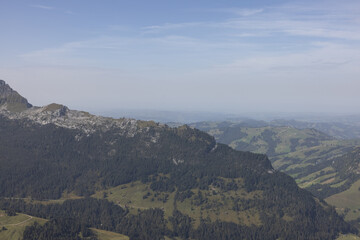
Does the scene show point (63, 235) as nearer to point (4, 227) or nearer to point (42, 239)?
point (42, 239)

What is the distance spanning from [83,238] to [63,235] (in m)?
12.6

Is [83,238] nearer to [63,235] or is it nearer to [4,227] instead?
[63,235]

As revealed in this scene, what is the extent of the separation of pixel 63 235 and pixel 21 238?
944 inches

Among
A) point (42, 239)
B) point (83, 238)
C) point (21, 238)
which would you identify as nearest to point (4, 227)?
point (21, 238)

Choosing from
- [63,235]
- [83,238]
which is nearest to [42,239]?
[63,235]

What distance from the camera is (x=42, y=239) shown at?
18750 cm

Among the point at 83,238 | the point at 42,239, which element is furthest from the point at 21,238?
the point at 83,238

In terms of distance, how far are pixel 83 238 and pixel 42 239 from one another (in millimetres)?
24481

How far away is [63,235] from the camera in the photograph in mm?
194375

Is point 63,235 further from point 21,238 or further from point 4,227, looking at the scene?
point 4,227

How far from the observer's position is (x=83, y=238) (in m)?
199

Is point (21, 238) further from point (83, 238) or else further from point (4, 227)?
point (83, 238)

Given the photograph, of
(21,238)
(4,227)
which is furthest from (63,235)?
(4,227)

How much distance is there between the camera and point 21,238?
187875mm
